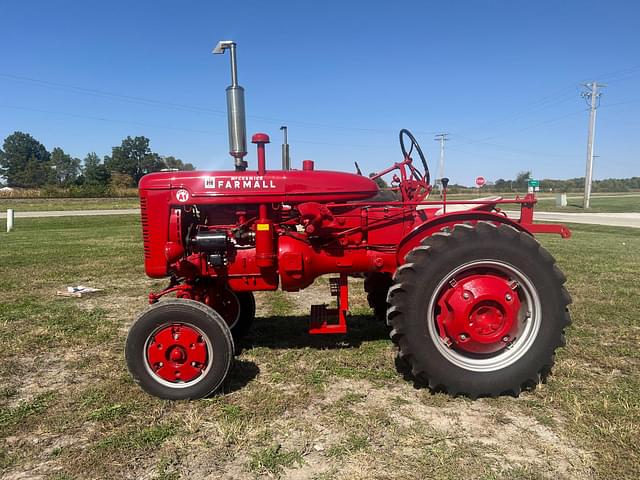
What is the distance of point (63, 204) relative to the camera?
32.2 metres

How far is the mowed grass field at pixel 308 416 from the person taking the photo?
2.45 meters

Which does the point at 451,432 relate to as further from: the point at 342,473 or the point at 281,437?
the point at 281,437

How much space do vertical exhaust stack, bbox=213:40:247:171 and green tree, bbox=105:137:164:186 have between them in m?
88.8

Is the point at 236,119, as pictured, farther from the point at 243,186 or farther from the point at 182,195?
the point at 182,195

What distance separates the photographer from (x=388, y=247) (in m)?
3.92

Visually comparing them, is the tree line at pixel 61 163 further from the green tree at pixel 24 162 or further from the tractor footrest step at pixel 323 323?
the tractor footrest step at pixel 323 323

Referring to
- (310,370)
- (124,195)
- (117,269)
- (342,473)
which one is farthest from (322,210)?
(124,195)

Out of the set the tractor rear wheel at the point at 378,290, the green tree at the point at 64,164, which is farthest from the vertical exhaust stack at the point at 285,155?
the green tree at the point at 64,164

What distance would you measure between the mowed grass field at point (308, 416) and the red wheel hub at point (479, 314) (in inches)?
17.1

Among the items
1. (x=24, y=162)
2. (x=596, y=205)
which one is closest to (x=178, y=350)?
(x=596, y=205)

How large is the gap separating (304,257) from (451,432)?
1.70 metres

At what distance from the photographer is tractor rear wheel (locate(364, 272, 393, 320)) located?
4723 millimetres

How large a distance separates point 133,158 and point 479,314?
9720 cm

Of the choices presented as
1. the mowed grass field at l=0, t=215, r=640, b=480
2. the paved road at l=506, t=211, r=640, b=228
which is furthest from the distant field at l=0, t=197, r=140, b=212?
the mowed grass field at l=0, t=215, r=640, b=480
